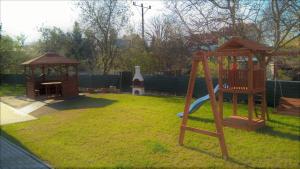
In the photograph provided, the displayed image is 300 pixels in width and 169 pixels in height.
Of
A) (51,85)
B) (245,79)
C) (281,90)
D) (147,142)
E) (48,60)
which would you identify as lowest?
(147,142)

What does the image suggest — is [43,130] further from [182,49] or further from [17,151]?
[182,49]

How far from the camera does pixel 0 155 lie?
Answer: 6664 millimetres

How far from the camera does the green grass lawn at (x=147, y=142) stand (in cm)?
583

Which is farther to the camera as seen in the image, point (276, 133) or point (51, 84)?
point (51, 84)

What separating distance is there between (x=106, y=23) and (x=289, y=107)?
1703 cm

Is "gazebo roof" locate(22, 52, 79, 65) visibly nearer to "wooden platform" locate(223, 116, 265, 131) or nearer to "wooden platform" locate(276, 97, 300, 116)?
"wooden platform" locate(223, 116, 265, 131)

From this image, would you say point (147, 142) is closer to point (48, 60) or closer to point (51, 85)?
point (48, 60)

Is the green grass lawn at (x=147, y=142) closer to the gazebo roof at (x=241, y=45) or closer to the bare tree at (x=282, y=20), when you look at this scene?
the gazebo roof at (x=241, y=45)

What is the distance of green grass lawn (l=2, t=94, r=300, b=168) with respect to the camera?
5828 mm

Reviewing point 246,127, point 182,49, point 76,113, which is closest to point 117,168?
point 246,127

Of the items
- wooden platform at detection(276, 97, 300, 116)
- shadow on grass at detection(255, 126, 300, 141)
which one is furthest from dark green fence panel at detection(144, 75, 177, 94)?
shadow on grass at detection(255, 126, 300, 141)

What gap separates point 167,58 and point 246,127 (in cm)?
1482

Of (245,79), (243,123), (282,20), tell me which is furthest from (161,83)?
(243,123)

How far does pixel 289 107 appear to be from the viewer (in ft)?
34.9
